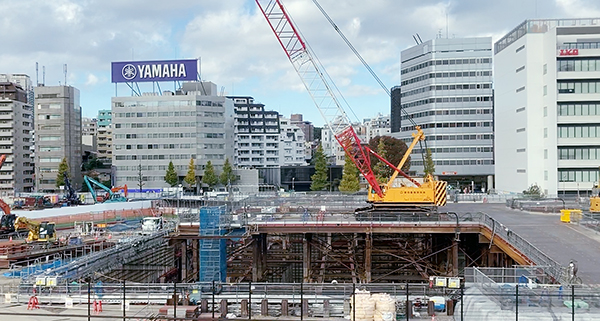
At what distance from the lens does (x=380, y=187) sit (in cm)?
3822

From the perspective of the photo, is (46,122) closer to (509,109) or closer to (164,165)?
(164,165)

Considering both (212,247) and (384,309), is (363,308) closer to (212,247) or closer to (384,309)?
(384,309)

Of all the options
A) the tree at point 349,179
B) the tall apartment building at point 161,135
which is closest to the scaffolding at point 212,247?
the tree at point 349,179

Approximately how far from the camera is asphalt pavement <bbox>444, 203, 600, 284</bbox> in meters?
20.8

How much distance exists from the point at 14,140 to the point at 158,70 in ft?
106

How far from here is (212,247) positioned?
28922mm

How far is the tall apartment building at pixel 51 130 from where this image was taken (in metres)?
91.6

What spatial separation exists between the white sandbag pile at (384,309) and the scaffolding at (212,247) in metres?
13.4

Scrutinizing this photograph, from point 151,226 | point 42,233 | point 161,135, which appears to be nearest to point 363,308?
point 151,226

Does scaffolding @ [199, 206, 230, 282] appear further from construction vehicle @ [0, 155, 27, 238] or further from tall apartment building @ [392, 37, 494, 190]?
tall apartment building @ [392, 37, 494, 190]

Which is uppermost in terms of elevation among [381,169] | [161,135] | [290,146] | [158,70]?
[158,70]

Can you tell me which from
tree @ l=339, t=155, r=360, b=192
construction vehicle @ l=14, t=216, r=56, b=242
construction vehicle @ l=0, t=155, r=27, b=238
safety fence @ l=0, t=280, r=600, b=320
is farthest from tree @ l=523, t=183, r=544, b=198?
construction vehicle @ l=0, t=155, r=27, b=238

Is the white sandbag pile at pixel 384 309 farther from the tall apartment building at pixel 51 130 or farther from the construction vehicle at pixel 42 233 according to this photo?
the tall apartment building at pixel 51 130

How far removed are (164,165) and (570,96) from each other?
2430 inches
